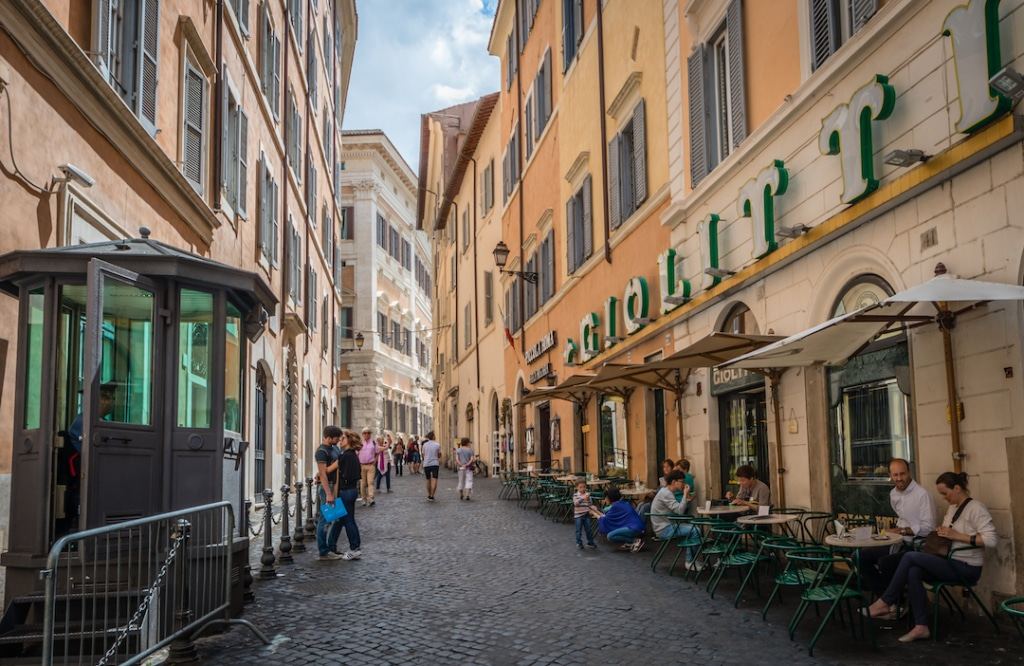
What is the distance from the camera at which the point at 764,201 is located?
10453 mm

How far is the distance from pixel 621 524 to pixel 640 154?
7.01 metres

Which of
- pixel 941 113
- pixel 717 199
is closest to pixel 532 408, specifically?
pixel 717 199

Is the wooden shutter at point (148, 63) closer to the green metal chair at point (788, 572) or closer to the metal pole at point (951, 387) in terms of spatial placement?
the green metal chair at point (788, 572)

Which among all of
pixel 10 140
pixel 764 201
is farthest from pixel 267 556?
pixel 764 201

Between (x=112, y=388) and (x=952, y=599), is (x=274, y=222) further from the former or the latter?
(x=952, y=599)

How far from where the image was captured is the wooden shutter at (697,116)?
12938mm

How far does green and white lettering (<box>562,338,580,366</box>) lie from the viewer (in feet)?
67.8

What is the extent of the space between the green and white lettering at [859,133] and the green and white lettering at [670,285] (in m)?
4.57

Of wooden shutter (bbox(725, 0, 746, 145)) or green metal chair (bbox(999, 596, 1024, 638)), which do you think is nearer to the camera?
green metal chair (bbox(999, 596, 1024, 638))

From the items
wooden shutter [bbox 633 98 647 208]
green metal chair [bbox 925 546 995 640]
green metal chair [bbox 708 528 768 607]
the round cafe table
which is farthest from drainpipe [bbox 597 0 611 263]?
green metal chair [bbox 925 546 995 640]

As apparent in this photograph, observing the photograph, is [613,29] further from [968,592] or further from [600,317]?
[968,592]

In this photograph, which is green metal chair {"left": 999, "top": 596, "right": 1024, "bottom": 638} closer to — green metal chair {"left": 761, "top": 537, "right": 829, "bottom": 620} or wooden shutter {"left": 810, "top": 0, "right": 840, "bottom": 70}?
green metal chair {"left": 761, "top": 537, "right": 829, "bottom": 620}

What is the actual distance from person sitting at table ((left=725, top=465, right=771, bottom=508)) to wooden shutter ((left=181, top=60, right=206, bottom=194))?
8368 millimetres

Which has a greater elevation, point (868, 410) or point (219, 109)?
point (219, 109)
